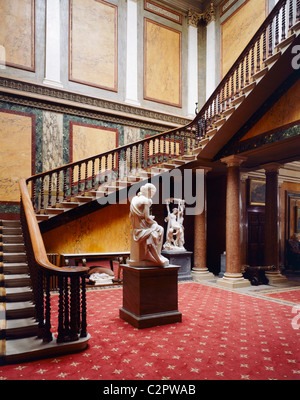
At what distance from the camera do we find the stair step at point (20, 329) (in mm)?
3325

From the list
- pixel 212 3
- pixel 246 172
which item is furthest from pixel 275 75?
pixel 212 3

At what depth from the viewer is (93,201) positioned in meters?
7.41

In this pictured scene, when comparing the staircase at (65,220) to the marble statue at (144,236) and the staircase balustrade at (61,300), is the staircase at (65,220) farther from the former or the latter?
the marble statue at (144,236)

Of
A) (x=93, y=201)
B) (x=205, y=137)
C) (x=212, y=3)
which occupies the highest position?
(x=212, y=3)

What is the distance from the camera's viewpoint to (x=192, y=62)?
1210 centimetres

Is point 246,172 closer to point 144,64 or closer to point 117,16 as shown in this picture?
point 144,64

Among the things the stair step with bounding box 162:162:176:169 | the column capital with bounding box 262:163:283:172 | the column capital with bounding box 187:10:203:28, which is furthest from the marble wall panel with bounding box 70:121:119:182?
the column capital with bounding box 187:10:203:28

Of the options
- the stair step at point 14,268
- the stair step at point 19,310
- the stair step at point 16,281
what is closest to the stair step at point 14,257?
the stair step at point 14,268

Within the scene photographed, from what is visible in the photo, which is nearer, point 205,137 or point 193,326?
point 193,326

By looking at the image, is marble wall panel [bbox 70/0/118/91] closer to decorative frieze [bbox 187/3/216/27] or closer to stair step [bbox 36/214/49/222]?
decorative frieze [bbox 187/3/216/27]

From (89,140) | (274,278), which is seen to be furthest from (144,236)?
(89,140)

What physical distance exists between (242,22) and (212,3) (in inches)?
78.2

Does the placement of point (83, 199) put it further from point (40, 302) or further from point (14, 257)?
point (40, 302)

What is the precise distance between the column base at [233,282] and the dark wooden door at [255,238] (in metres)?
2.76
